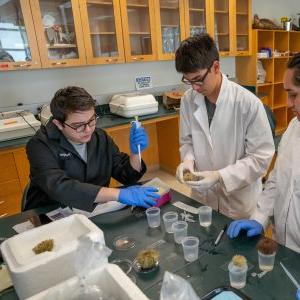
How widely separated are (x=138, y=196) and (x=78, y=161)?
0.40 metres

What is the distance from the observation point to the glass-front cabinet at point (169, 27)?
351 centimetres

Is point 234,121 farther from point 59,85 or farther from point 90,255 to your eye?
point 59,85

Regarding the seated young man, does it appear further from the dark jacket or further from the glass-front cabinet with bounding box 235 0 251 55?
the glass-front cabinet with bounding box 235 0 251 55

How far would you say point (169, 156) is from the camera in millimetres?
3973

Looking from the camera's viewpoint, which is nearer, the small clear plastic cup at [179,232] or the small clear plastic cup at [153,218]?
the small clear plastic cup at [179,232]

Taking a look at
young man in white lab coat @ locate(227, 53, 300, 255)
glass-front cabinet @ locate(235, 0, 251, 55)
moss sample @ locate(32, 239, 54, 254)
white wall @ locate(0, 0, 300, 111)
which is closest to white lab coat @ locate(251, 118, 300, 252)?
young man in white lab coat @ locate(227, 53, 300, 255)

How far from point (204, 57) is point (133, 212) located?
0.81 meters

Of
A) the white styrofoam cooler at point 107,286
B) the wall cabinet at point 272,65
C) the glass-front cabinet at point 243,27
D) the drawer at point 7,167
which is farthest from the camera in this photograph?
the wall cabinet at point 272,65

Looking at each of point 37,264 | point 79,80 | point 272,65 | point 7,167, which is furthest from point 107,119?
point 272,65

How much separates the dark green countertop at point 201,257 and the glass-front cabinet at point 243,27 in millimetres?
3713

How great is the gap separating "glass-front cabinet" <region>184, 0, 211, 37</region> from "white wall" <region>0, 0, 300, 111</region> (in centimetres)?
58

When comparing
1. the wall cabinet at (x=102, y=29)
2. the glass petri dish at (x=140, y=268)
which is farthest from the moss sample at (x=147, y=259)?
the wall cabinet at (x=102, y=29)

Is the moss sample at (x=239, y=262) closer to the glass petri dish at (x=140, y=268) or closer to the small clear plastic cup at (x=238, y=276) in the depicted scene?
the small clear plastic cup at (x=238, y=276)

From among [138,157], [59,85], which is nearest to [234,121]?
[138,157]
